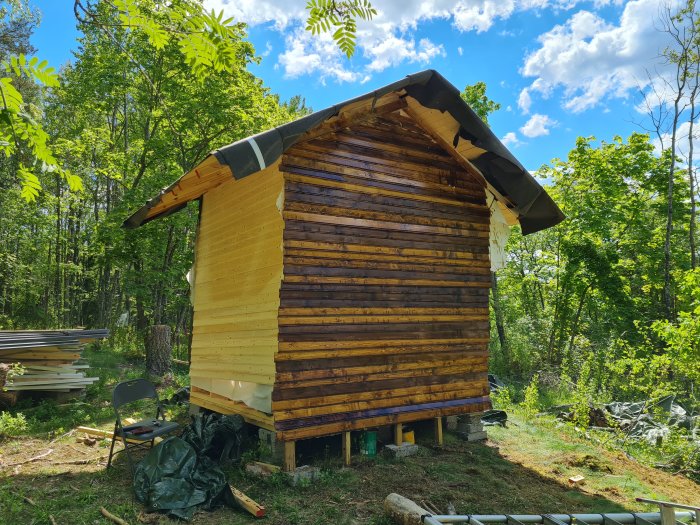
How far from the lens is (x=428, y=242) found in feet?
22.9

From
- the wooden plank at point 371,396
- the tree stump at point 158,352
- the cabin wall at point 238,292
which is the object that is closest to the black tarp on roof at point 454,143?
the cabin wall at point 238,292

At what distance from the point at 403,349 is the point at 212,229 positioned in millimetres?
3770

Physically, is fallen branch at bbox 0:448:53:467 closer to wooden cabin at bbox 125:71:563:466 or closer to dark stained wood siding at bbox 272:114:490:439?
wooden cabin at bbox 125:71:563:466

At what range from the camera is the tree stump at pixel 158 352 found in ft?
39.2

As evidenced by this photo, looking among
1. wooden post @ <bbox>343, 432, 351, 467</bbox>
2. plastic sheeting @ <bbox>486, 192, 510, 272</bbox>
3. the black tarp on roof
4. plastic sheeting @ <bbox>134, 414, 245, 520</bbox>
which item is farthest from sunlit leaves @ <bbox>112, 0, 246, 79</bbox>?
plastic sheeting @ <bbox>486, 192, 510, 272</bbox>

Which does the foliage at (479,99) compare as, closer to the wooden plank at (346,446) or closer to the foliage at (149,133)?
the foliage at (149,133)

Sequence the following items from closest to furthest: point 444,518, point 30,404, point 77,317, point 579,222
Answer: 1. point 444,518
2. point 30,404
3. point 579,222
4. point 77,317

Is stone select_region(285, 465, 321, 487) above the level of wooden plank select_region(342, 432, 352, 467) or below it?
below

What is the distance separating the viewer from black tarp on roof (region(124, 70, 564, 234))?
4.77m

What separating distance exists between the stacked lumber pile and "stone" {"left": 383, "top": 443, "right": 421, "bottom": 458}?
691cm

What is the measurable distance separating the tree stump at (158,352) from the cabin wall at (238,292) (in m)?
4.89


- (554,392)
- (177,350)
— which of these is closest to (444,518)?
(554,392)

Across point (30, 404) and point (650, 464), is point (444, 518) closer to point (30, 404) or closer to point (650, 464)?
point (650, 464)

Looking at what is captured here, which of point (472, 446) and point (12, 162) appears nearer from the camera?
point (472, 446)
